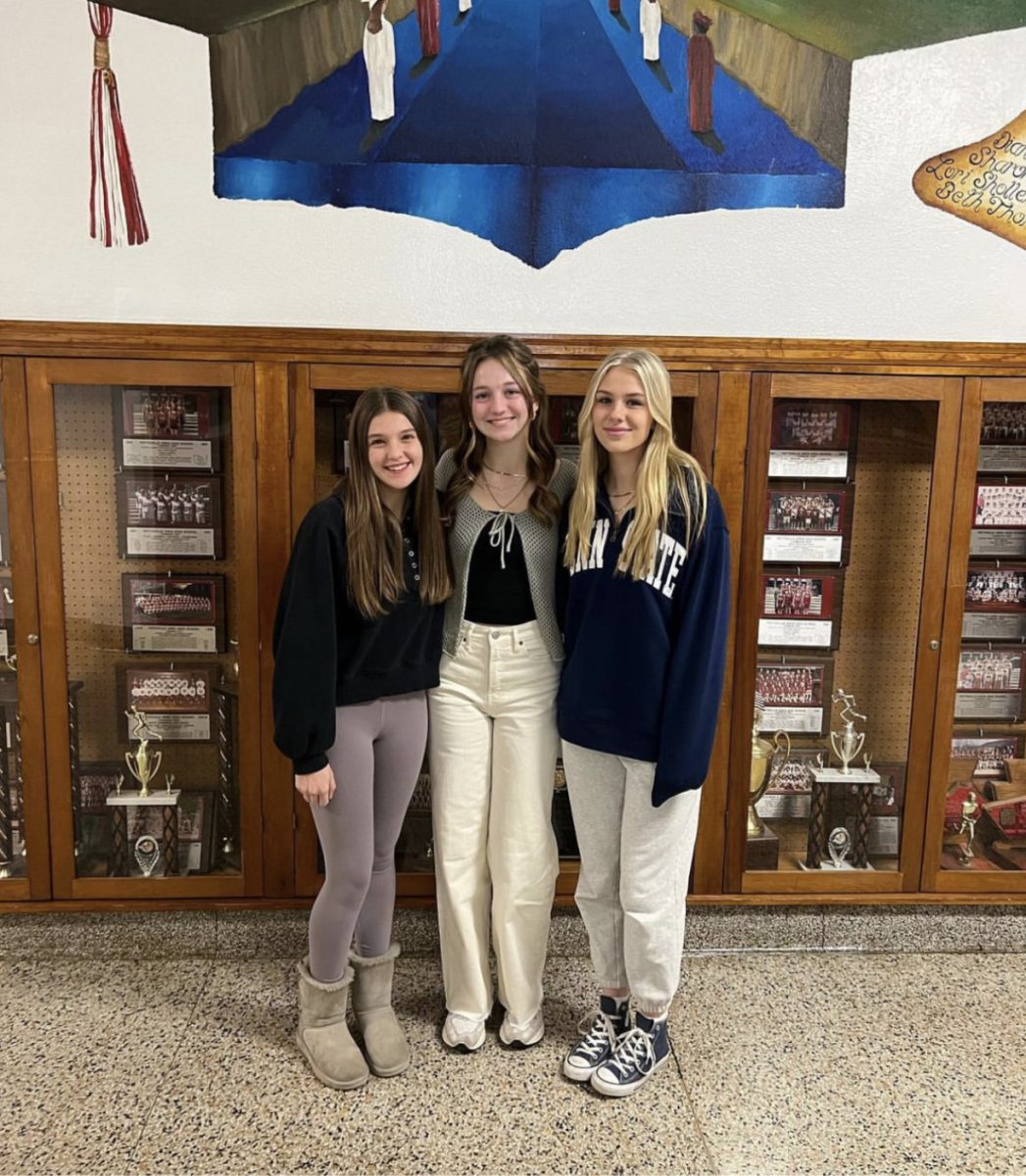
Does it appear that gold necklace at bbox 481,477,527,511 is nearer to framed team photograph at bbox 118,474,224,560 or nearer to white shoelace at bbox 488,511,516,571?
white shoelace at bbox 488,511,516,571

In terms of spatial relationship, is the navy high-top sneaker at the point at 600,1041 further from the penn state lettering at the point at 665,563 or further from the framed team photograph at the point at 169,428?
the framed team photograph at the point at 169,428

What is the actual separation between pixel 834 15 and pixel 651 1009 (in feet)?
8.37

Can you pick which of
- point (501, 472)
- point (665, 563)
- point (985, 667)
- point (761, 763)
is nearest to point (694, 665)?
point (665, 563)

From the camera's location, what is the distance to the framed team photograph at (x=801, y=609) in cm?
258

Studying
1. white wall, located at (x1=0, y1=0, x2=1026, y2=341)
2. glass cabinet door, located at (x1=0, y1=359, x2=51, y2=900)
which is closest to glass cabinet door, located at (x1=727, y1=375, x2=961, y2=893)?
white wall, located at (x1=0, y1=0, x2=1026, y2=341)

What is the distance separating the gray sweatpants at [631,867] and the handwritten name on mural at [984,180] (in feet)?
5.68

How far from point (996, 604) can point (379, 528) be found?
1839 millimetres

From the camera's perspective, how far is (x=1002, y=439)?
2.53m

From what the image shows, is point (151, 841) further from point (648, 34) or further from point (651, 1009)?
point (648, 34)

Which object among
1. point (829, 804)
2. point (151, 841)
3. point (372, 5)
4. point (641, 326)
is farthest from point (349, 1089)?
point (372, 5)

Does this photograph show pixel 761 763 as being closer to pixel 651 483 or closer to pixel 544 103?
pixel 651 483

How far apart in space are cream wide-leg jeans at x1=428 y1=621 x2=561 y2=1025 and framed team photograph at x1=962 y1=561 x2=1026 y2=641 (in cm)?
134

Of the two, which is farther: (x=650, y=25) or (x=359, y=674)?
(x=650, y=25)

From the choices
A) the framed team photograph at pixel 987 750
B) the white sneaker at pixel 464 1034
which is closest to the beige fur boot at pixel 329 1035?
the white sneaker at pixel 464 1034
